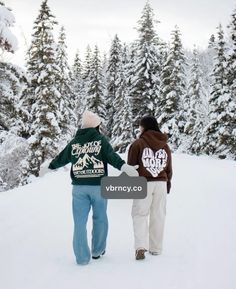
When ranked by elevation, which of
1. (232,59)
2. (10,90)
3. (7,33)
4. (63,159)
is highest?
(232,59)

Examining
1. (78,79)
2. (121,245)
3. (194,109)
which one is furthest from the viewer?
(78,79)

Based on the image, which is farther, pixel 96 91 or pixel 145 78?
pixel 96 91

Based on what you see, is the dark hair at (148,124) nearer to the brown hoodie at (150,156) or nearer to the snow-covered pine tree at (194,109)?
the brown hoodie at (150,156)

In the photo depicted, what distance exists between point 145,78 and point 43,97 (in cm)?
1031

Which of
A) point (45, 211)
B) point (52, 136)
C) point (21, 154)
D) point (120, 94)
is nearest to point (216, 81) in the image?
point (52, 136)

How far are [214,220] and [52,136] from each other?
79.8 ft

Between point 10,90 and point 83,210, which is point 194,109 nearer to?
point 10,90

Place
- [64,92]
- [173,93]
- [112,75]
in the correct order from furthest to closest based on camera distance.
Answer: [112,75] < [64,92] < [173,93]

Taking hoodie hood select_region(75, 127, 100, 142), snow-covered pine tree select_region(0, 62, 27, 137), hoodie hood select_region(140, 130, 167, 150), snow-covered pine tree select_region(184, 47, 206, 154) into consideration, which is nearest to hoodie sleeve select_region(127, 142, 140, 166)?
hoodie hood select_region(140, 130, 167, 150)

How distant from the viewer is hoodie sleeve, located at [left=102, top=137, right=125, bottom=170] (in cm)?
606

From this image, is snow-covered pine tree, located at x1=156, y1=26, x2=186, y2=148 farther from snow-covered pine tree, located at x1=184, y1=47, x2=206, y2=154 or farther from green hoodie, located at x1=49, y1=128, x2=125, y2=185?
green hoodie, located at x1=49, y1=128, x2=125, y2=185

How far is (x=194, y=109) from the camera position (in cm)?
4056

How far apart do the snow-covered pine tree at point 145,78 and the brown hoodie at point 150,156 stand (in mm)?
32132

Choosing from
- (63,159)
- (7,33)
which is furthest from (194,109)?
(63,159)
